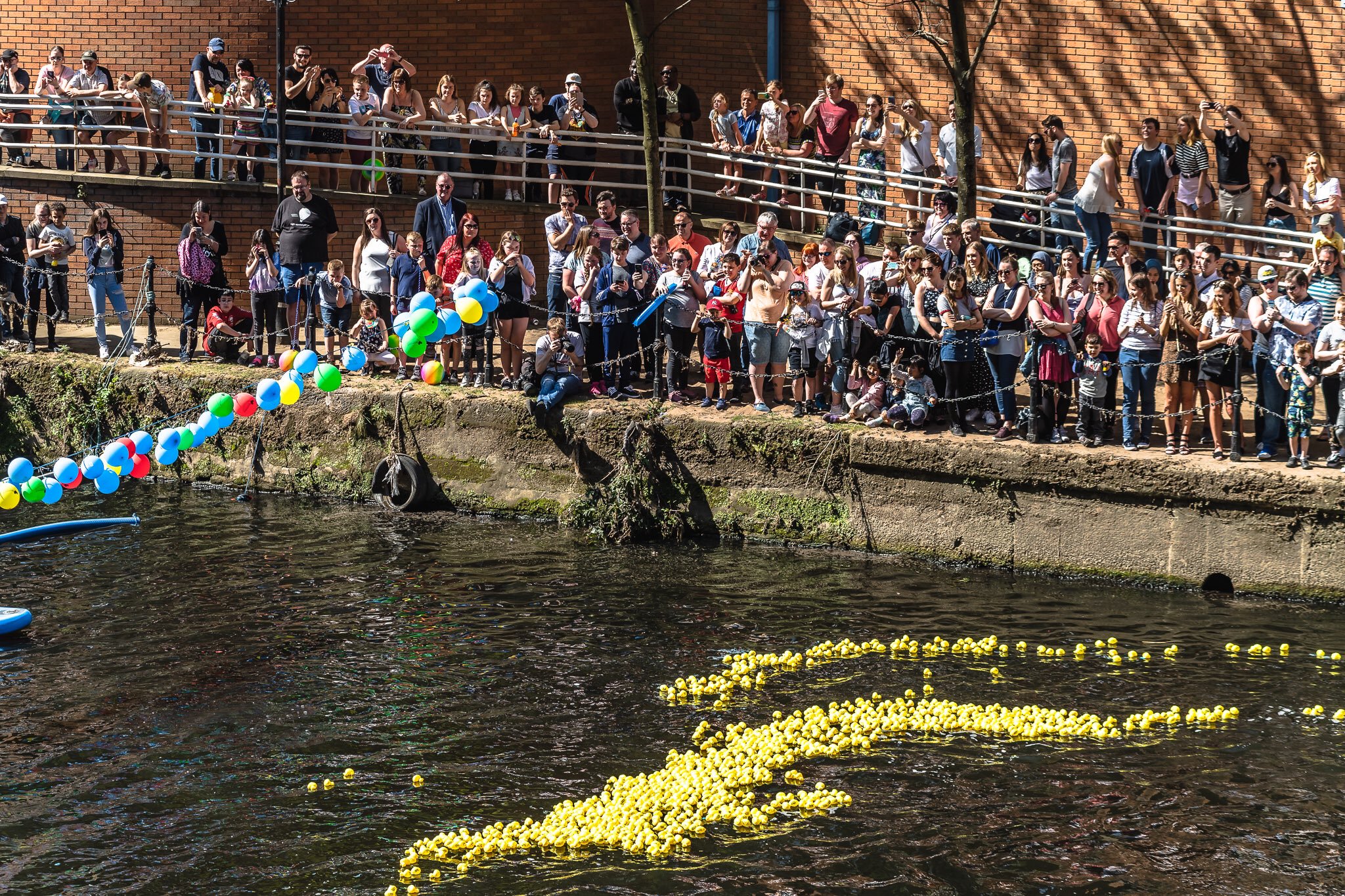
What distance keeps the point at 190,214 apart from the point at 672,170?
Answer: 19.6 ft

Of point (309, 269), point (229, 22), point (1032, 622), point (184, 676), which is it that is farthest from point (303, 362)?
point (229, 22)

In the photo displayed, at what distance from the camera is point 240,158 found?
65.4 feet

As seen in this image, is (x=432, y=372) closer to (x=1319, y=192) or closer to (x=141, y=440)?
(x=141, y=440)

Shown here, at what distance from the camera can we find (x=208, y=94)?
20906 mm

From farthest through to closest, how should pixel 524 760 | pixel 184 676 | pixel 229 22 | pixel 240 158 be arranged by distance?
pixel 229 22, pixel 240 158, pixel 184 676, pixel 524 760

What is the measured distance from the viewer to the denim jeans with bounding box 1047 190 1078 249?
18078mm

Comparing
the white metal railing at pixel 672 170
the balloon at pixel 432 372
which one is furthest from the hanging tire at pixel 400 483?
the white metal railing at pixel 672 170

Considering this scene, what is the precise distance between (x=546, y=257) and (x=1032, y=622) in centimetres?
903

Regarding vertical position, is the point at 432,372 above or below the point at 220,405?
above

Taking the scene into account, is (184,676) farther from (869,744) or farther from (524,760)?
(869,744)

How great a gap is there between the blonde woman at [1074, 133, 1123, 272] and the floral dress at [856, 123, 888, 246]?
231 centimetres

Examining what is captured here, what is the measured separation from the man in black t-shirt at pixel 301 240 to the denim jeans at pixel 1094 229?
812 centimetres

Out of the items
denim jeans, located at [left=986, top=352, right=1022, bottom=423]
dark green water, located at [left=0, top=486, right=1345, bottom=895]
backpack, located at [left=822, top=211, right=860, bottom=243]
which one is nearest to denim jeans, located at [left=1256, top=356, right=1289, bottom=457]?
dark green water, located at [left=0, top=486, right=1345, bottom=895]

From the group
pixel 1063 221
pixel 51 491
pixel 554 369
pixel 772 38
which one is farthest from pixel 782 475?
pixel 772 38
